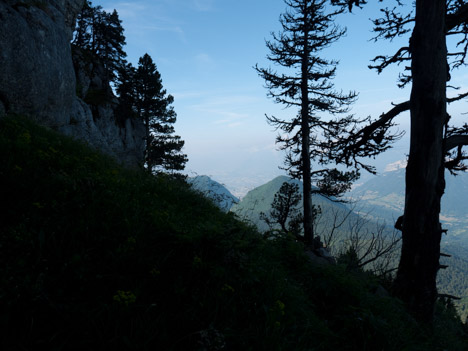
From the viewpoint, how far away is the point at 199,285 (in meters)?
2.18

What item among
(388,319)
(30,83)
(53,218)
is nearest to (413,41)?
(388,319)

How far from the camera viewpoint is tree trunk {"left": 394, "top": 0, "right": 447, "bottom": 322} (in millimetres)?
4363

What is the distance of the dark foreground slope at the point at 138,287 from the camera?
168 cm

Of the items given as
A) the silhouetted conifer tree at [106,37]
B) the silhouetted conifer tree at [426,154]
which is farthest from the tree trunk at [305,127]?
the silhouetted conifer tree at [106,37]

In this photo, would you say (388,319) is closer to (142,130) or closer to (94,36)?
(142,130)

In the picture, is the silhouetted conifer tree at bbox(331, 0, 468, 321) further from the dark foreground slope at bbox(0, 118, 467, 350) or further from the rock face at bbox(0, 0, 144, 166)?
the rock face at bbox(0, 0, 144, 166)

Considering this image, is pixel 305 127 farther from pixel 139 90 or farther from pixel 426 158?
pixel 139 90

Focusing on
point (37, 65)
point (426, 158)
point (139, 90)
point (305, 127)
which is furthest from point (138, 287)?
point (139, 90)

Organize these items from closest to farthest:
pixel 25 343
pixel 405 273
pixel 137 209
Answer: pixel 25 343 < pixel 137 209 < pixel 405 273

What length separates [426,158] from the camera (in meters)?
4.38

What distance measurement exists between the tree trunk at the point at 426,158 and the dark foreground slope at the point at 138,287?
126 cm

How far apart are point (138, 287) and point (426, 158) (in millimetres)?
4974

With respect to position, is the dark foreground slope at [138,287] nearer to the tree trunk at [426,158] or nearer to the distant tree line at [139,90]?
the tree trunk at [426,158]

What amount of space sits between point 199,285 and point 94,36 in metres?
33.8
